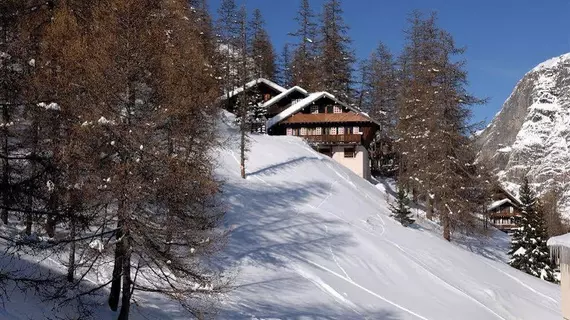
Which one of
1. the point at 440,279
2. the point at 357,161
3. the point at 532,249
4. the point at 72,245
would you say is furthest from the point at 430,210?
the point at 72,245

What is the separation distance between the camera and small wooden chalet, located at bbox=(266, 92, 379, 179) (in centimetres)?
4419

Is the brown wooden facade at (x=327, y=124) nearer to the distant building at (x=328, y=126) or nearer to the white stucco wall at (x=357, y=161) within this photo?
the distant building at (x=328, y=126)

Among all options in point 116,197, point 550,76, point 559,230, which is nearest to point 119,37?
point 116,197

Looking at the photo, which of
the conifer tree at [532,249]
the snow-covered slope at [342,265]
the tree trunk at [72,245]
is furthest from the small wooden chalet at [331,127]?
the tree trunk at [72,245]

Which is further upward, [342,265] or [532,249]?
[342,265]

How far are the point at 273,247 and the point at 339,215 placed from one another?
6.78 metres

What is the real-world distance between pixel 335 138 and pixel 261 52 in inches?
857

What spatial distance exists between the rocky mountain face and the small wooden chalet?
6799 cm

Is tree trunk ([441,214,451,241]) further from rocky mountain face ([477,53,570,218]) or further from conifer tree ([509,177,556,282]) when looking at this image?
rocky mountain face ([477,53,570,218])

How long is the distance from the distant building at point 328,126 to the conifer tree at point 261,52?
966 centimetres

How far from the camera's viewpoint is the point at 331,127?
46.3 m

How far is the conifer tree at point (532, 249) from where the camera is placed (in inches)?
1238

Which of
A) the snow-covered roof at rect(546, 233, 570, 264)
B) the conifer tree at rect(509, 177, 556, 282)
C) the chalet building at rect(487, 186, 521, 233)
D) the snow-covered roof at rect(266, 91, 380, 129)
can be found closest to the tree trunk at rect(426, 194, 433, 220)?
the conifer tree at rect(509, 177, 556, 282)

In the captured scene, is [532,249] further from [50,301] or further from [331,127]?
[50,301]
